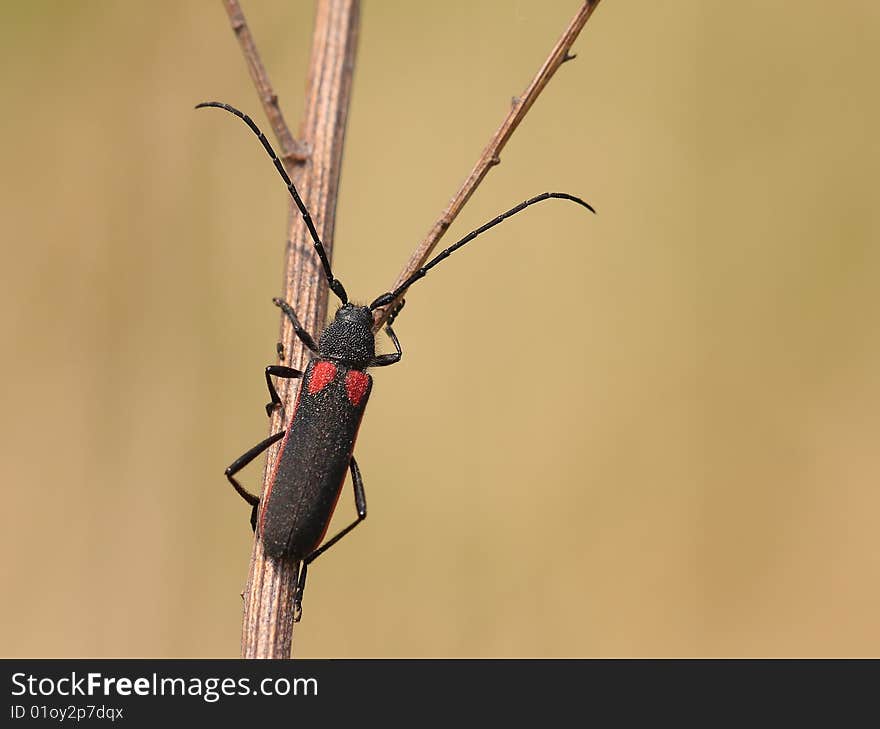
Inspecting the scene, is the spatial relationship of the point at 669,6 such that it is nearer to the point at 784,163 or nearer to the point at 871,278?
the point at 784,163

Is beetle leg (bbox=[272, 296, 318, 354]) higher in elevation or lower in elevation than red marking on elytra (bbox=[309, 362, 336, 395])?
higher

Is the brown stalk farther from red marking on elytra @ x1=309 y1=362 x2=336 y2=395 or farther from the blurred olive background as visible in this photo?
the blurred olive background

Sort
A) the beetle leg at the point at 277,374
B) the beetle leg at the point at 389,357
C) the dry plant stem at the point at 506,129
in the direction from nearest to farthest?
the dry plant stem at the point at 506,129
the beetle leg at the point at 277,374
the beetle leg at the point at 389,357

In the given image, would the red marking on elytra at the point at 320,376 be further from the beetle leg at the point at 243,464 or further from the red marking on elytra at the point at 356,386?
the beetle leg at the point at 243,464


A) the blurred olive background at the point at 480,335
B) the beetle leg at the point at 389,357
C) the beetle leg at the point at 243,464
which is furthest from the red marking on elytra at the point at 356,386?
the blurred olive background at the point at 480,335

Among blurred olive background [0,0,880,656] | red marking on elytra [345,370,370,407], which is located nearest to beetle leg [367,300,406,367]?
red marking on elytra [345,370,370,407]
